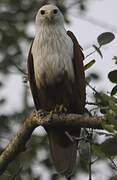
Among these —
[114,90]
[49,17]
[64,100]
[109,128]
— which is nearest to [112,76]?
[114,90]

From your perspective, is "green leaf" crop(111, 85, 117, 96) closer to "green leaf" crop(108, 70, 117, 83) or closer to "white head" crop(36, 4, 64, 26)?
"green leaf" crop(108, 70, 117, 83)

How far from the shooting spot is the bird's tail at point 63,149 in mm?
4930

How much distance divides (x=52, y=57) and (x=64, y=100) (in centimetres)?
36

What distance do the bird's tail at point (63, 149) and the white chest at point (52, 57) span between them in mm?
423

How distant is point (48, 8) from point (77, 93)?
0.90 meters

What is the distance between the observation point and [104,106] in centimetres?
419

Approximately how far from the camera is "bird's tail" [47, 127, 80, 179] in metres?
4.93

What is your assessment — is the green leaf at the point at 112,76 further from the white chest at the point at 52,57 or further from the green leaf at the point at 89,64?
the white chest at the point at 52,57

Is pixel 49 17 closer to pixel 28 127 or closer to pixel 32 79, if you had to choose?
pixel 32 79

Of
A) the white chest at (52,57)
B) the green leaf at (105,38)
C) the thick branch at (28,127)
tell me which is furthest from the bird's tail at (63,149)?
the green leaf at (105,38)

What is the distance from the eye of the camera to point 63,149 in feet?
17.0

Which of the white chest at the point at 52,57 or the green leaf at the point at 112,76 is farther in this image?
the white chest at the point at 52,57

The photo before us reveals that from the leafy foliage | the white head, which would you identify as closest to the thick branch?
the leafy foliage

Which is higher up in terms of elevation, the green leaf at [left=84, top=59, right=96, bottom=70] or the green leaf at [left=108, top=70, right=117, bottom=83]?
the green leaf at [left=84, top=59, right=96, bottom=70]
